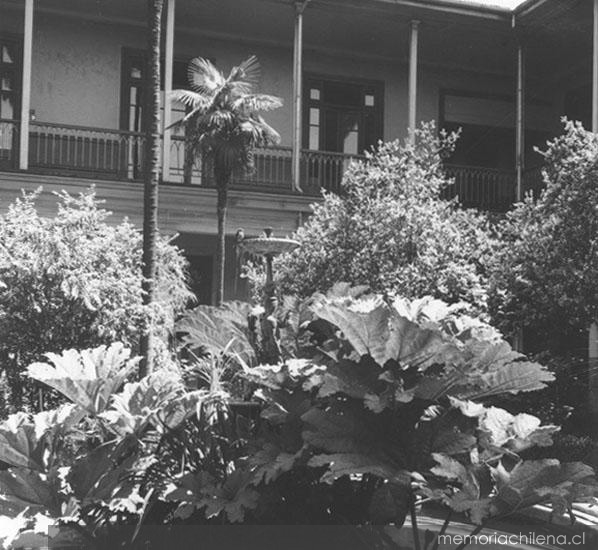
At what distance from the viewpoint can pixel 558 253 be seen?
1272 centimetres

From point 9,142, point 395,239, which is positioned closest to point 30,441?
point 395,239

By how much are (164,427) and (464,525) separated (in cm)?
156

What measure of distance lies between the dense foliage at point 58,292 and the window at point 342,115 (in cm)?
934

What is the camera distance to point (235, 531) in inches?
120

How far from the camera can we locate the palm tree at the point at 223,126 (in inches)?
622

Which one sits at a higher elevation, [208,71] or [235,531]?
[208,71]

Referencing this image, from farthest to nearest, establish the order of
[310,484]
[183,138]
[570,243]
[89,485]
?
[183,138] < [570,243] < [310,484] < [89,485]

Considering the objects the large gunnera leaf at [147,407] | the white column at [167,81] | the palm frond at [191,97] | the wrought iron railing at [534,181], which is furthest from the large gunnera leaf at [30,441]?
the wrought iron railing at [534,181]

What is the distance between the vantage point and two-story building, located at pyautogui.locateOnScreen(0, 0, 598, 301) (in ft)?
57.8

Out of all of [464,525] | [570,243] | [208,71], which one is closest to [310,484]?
[464,525]

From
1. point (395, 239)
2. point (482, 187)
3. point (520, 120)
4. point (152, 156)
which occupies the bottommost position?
point (395, 239)

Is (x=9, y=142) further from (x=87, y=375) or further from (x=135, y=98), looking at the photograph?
(x=87, y=375)

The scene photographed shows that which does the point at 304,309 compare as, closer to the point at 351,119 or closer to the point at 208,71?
the point at 208,71

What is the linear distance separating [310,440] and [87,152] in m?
16.5
